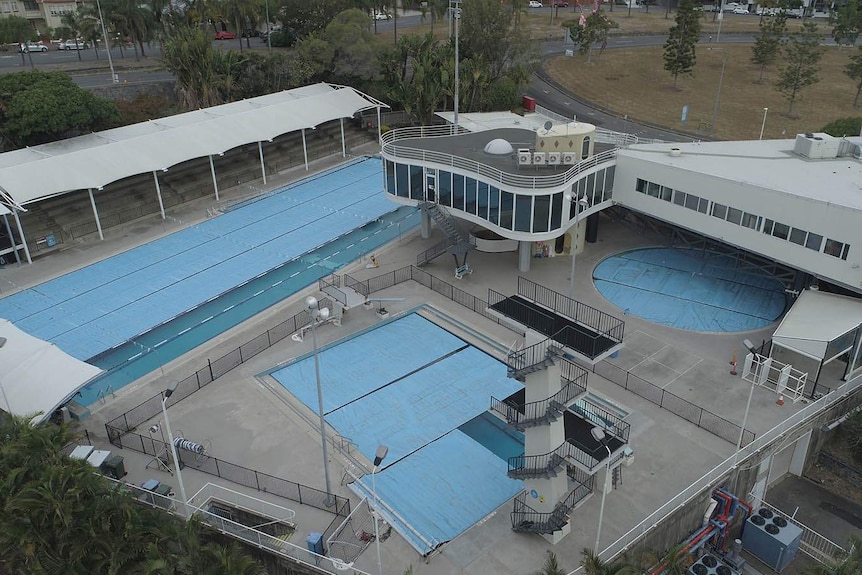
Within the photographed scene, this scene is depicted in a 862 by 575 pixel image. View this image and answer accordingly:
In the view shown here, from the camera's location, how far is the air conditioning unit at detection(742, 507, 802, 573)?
25562 millimetres

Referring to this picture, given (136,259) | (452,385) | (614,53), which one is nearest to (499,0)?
(614,53)

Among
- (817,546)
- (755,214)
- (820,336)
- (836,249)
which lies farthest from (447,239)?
(817,546)

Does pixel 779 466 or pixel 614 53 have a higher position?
pixel 614 53

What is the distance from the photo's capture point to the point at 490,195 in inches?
1506

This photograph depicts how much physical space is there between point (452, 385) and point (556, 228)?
11.5m

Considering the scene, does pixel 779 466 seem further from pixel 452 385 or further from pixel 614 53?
pixel 614 53

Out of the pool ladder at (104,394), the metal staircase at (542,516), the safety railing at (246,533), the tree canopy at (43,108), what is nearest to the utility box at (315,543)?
the safety railing at (246,533)

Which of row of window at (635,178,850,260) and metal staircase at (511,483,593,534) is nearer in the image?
metal staircase at (511,483,593,534)

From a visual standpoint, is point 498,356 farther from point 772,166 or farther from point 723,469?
point 772,166

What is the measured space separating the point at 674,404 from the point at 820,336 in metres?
7.43

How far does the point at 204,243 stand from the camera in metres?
46.3

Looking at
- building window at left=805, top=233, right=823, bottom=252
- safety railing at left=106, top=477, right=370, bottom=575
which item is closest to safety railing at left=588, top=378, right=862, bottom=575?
building window at left=805, top=233, right=823, bottom=252

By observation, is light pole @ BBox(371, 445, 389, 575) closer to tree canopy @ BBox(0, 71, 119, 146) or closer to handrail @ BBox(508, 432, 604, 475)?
handrail @ BBox(508, 432, 604, 475)

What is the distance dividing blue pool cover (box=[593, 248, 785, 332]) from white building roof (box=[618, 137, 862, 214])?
Result: 6050mm
